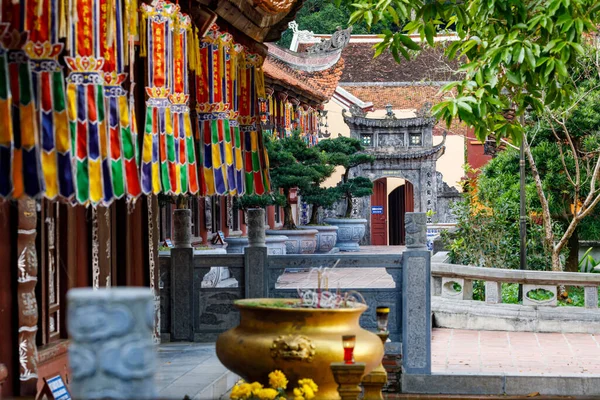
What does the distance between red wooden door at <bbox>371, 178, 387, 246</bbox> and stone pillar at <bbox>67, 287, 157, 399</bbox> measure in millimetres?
31725

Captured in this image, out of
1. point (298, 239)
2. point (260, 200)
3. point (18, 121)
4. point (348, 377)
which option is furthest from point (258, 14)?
point (298, 239)

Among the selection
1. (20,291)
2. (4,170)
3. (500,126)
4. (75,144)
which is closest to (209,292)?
(500,126)

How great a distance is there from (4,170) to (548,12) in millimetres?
4249

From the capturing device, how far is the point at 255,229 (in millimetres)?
9820

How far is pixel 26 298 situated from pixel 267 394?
69.2 inches

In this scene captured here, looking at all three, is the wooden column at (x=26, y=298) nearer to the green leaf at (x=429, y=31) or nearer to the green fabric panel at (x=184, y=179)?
the green fabric panel at (x=184, y=179)

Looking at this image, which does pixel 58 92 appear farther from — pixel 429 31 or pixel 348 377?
pixel 429 31

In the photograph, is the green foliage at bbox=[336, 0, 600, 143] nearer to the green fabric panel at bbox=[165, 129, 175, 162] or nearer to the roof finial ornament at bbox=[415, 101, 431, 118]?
the green fabric panel at bbox=[165, 129, 175, 162]

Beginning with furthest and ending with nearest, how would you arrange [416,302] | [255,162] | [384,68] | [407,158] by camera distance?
[384,68] → [407,158] → [255,162] → [416,302]

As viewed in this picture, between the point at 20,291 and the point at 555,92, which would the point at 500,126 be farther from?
the point at 20,291

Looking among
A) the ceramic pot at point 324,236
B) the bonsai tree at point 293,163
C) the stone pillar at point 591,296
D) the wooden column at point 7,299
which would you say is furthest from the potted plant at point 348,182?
the wooden column at point 7,299

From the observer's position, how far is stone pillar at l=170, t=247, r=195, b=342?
383 inches

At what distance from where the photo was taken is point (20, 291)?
607 centimetres

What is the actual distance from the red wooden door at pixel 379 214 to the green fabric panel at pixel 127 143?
28.3 m
